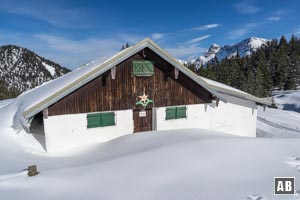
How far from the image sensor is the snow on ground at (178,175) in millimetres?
5645

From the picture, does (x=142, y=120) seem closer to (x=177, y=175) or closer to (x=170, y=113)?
(x=170, y=113)

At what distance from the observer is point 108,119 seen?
13.5m

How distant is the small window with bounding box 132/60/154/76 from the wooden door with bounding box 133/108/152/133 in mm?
2200

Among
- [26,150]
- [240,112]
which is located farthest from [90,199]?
[240,112]

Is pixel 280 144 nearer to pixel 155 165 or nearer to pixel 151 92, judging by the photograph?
pixel 155 165

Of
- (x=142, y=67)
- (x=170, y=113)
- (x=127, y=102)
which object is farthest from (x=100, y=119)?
(x=170, y=113)

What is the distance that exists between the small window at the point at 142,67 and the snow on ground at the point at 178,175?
235 inches

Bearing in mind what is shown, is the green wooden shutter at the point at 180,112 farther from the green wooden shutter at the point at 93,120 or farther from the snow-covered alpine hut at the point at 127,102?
the green wooden shutter at the point at 93,120

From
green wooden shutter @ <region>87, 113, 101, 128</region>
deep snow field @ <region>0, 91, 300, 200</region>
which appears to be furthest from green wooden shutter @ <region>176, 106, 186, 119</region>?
deep snow field @ <region>0, 91, 300, 200</region>

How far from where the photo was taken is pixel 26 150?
11977 mm

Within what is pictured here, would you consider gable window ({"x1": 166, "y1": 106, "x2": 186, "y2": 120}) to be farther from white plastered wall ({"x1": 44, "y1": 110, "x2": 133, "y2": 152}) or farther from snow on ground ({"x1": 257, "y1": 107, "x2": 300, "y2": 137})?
snow on ground ({"x1": 257, "y1": 107, "x2": 300, "y2": 137})

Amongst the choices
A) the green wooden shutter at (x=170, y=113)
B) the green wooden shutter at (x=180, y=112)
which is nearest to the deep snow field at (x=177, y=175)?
the green wooden shutter at (x=170, y=113)

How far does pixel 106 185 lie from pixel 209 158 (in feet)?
10.6

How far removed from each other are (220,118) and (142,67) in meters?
6.96
